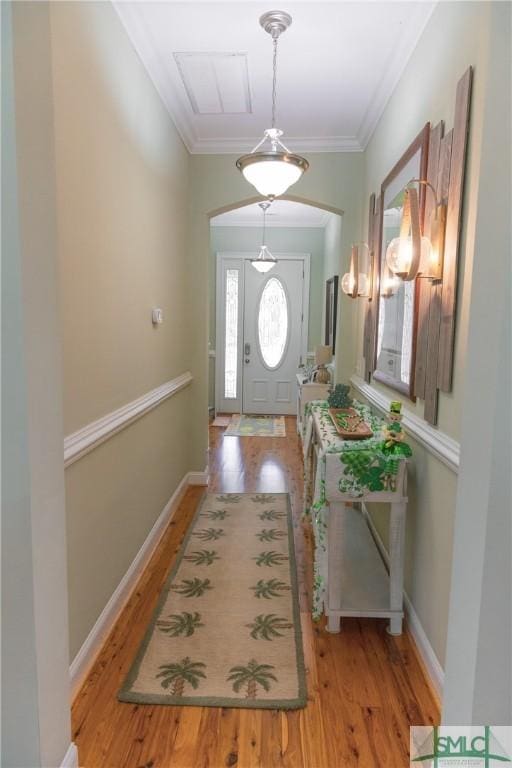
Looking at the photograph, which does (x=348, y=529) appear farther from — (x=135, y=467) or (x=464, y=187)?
(x=464, y=187)

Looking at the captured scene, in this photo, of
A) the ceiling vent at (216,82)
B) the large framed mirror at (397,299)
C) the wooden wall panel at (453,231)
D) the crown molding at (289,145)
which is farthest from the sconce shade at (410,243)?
the crown molding at (289,145)

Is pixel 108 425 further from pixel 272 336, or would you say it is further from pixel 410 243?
pixel 272 336

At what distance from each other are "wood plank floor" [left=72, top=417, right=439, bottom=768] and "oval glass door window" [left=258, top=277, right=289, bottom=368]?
5.00m

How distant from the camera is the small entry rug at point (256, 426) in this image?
6.00 metres

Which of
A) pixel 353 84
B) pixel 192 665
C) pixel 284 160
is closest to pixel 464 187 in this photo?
pixel 284 160

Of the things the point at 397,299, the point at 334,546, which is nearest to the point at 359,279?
the point at 397,299

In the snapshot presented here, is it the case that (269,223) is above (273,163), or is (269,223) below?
above

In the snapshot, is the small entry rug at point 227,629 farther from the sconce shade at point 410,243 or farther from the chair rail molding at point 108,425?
the sconce shade at point 410,243

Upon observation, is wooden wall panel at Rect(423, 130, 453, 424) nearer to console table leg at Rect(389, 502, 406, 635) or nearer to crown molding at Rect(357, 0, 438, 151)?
console table leg at Rect(389, 502, 406, 635)

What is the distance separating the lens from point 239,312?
7012 mm

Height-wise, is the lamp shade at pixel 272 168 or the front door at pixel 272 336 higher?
the lamp shade at pixel 272 168

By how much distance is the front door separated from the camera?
6.92 metres

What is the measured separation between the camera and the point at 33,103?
3.58ft

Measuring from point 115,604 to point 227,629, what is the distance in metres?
0.55
